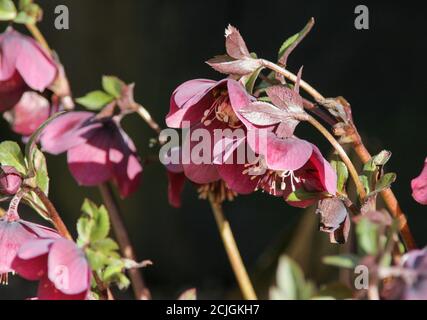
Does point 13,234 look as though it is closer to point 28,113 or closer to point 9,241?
point 9,241

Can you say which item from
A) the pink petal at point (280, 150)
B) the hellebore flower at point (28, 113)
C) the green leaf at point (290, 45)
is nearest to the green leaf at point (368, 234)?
the pink petal at point (280, 150)

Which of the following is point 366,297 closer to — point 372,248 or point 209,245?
point 372,248

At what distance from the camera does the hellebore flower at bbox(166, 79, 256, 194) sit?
510 mm

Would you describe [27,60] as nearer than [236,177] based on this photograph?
No

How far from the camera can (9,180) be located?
54cm

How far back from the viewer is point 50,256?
0.49 meters

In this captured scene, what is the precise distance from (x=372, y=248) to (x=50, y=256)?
216mm

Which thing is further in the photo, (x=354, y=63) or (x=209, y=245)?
(x=209, y=245)

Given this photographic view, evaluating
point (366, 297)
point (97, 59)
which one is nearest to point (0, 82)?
point (366, 297)

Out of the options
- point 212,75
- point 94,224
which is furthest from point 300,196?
point 212,75

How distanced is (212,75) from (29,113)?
694 millimetres

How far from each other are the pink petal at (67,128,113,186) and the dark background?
65cm

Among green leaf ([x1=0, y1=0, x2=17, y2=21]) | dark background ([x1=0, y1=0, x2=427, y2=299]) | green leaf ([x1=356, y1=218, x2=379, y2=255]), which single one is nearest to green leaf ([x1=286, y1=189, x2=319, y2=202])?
green leaf ([x1=356, y1=218, x2=379, y2=255])

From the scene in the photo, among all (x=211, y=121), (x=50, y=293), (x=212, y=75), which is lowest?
(x=50, y=293)
